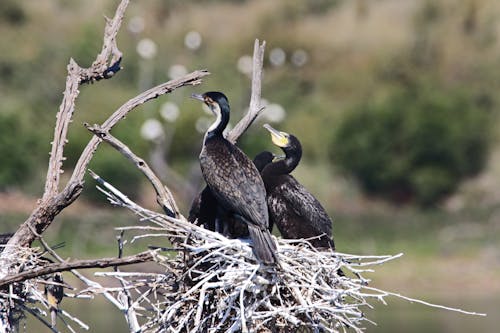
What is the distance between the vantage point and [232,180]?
6934 mm

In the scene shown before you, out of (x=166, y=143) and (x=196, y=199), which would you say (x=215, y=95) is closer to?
(x=196, y=199)

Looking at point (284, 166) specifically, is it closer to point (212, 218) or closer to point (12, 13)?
point (212, 218)

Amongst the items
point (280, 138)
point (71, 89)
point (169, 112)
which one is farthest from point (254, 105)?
point (169, 112)

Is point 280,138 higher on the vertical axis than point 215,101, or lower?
higher

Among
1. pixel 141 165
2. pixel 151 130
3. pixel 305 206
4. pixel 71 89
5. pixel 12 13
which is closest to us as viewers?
pixel 141 165

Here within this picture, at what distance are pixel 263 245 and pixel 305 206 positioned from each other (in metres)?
1.11

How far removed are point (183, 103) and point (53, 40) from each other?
400 cm

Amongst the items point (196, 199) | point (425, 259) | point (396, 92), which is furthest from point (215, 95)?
point (396, 92)

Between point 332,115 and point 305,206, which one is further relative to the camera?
point 332,115

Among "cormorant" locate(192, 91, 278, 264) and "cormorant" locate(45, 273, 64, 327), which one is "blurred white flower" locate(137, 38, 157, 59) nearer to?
"cormorant" locate(192, 91, 278, 264)

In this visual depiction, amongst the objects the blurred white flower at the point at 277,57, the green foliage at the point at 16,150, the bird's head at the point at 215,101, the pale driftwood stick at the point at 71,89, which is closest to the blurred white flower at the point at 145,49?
the green foliage at the point at 16,150

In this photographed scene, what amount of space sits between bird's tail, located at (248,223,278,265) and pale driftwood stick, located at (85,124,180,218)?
44 cm

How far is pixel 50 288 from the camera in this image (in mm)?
7070

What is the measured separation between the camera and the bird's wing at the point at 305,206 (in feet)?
24.7
